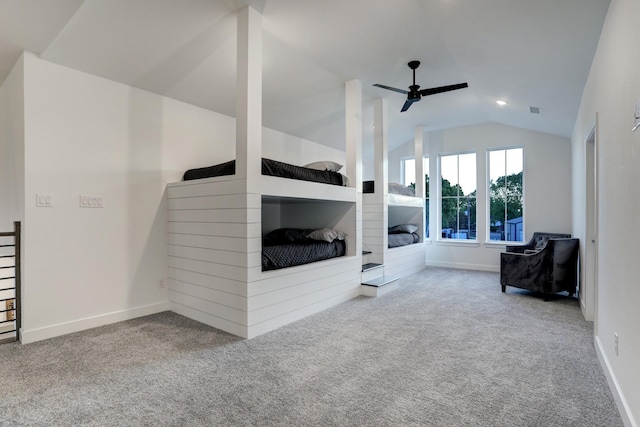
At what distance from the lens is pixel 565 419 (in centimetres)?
174

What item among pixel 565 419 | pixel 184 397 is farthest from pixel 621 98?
pixel 184 397

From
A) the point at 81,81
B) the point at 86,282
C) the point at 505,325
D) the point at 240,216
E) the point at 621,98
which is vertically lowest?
the point at 505,325

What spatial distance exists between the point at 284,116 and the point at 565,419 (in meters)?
4.46

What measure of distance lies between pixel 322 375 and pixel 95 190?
9.14 ft

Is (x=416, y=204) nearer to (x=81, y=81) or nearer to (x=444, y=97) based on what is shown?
(x=444, y=97)

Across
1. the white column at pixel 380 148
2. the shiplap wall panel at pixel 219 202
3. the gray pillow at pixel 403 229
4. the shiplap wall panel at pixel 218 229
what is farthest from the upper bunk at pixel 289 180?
the gray pillow at pixel 403 229

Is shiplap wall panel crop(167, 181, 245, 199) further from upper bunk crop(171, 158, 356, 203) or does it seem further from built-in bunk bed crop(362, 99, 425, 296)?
built-in bunk bed crop(362, 99, 425, 296)

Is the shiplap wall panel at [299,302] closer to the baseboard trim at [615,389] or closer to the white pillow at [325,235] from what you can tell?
the white pillow at [325,235]

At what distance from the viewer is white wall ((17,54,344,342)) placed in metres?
2.86

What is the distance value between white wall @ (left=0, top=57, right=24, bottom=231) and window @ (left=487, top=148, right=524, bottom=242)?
276 inches

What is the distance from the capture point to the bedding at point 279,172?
320 cm

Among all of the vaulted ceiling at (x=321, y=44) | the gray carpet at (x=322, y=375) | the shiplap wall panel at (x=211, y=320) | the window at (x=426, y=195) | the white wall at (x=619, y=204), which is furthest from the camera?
the window at (x=426, y=195)

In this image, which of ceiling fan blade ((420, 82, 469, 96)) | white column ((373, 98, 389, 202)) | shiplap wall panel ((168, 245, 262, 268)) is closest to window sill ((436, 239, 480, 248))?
white column ((373, 98, 389, 202))

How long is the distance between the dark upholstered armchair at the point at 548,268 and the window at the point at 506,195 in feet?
6.53
